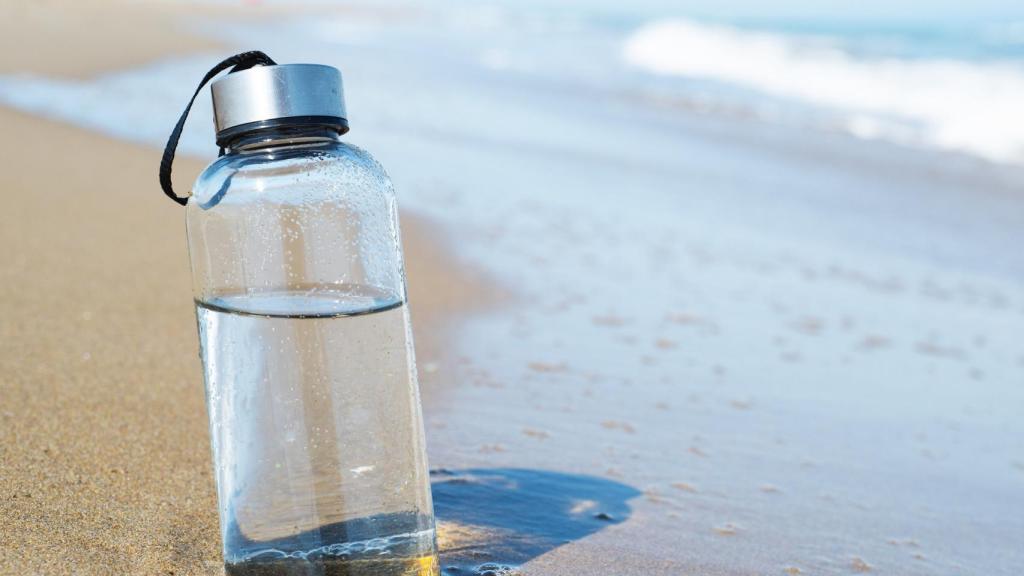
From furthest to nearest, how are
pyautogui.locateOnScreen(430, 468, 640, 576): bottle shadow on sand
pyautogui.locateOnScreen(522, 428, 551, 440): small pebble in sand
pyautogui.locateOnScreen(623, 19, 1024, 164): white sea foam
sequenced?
pyautogui.locateOnScreen(623, 19, 1024, 164): white sea foam, pyautogui.locateOnScreen(522, 428, 551, 440): small pebble in sand, pyautogui.locateOnScreen(430, 468, 640, 576): bottle shadow on sand

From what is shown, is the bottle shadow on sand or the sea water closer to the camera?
the sea water

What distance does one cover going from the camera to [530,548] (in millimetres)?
1994

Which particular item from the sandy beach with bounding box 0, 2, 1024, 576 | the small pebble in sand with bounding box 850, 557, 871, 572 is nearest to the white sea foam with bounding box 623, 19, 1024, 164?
the sandy beach with bounding box 0, 2, 1024, 576

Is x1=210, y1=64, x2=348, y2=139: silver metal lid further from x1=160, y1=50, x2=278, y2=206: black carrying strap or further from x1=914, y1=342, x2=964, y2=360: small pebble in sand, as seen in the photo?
x1=914, y1=342, x2=964, y2=360: small pebble in sand

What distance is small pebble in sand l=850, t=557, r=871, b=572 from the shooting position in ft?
7.00

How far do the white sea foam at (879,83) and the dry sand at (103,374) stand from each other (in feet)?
29.5

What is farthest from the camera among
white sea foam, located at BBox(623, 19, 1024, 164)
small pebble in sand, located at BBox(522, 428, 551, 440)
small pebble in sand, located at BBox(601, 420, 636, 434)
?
white sea foam, located at BBox(623, 19, 1024, 164)

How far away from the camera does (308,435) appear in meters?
1.60

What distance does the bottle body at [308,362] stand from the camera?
1.60 m

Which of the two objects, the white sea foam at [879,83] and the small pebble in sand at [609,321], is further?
the white sea foam at [879,83]

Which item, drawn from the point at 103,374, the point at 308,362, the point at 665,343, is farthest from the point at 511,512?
the point at 665,343

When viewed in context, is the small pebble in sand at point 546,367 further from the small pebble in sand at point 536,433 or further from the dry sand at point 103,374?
the small pebble in sand at point 536,433

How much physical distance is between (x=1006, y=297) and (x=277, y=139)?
15.6 feet

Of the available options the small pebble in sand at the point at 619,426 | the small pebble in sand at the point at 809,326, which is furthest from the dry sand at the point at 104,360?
the small pebble in sand at the point at 809,326
